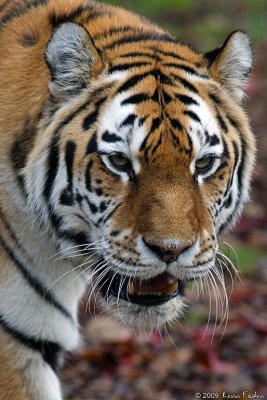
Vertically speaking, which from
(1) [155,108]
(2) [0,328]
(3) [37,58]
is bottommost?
(2) [0,328]

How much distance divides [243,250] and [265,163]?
2088mm

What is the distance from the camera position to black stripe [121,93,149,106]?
11.5 ft

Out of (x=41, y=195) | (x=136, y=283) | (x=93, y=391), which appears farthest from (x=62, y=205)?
(x=93, y=391)

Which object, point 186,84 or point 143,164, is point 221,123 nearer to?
point 186,84

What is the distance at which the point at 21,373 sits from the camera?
150 inches

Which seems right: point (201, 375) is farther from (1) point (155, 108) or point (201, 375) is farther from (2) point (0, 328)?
(1) point (155, 108)

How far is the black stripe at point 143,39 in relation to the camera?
148 inches

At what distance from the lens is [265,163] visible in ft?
30.8

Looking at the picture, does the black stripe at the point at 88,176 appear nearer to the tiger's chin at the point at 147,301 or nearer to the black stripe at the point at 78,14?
the tiger's chin at the point at 147,301

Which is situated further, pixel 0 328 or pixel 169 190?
pixel 0 328

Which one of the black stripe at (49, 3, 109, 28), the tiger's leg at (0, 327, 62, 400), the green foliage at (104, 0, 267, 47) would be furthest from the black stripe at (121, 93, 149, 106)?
the green foliage at (104, 0, 267, 47)

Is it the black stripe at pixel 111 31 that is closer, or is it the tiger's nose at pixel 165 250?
the tiger's nose at pixel 165 250

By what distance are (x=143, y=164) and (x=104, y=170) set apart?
17cm

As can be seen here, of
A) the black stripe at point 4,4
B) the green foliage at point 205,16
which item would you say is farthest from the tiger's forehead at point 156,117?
the green foliage at point 205,16
